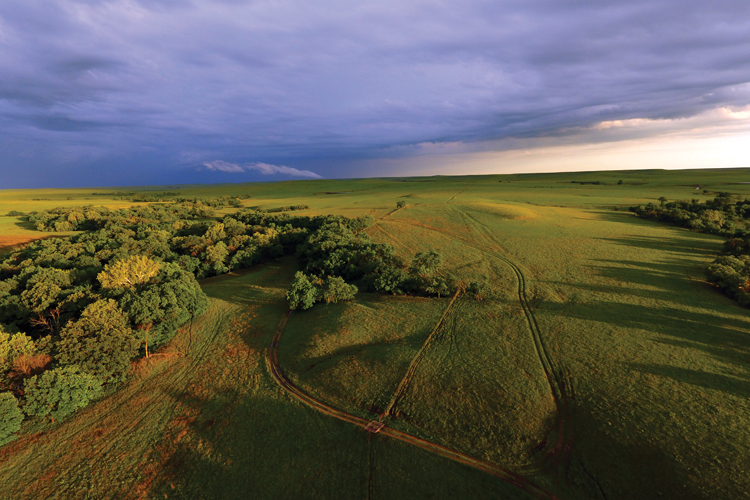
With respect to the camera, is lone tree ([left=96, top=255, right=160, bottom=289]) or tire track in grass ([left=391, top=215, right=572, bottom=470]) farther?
lone tree ([left=96, top=255, right=160, bottom=289])

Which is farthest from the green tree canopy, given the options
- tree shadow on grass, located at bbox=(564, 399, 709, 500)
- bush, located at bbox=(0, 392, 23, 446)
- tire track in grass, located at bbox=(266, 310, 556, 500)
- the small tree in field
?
tree shadow on grass, located at bbox=(564, 399, 709, 500)

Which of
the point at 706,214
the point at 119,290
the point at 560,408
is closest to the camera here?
the point at 560,408

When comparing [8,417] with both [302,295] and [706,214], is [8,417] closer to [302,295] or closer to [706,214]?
[302,295]

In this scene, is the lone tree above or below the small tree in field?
above

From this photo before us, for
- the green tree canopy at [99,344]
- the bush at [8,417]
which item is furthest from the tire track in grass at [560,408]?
the bush at [8,417]


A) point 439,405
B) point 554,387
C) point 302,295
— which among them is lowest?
point 439,405

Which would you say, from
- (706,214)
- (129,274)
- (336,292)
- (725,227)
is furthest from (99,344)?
(706,214)

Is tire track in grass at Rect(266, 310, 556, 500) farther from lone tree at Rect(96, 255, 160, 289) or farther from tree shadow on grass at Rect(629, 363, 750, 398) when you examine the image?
lone tree at Rect(96, 255, 160, 289)
